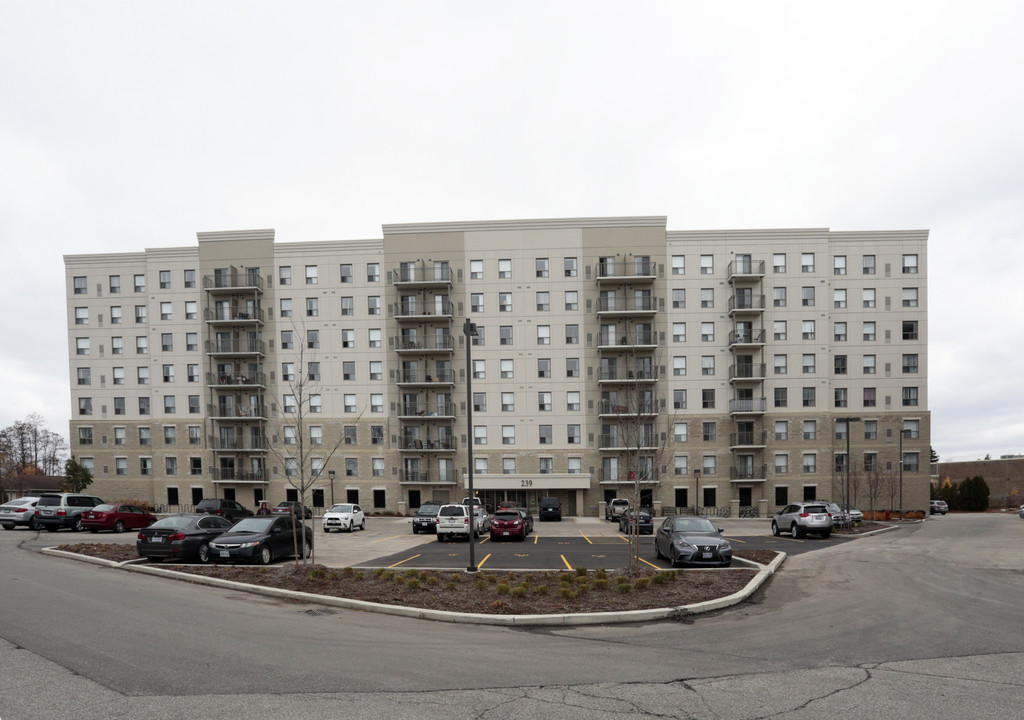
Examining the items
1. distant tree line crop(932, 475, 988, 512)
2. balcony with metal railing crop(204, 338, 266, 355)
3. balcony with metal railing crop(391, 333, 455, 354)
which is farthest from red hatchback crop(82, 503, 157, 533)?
distant tree line crop(932, 475, 988, 512)

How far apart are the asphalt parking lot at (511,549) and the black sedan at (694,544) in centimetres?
68

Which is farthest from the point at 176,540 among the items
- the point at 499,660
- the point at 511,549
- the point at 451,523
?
the point at 499,660

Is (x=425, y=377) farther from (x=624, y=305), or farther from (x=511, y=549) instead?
(x=511, y=549)

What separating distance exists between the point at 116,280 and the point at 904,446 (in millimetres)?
65606

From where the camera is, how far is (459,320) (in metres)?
49.1

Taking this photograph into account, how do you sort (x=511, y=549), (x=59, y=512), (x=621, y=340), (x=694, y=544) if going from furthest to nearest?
(x=621, y=340), (x=59, y=512), (x=511, y=549), (x=694, y=544)

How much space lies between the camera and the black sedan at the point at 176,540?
57.6ft

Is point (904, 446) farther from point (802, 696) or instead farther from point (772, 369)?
point (802, 696)

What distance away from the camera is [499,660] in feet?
26.1

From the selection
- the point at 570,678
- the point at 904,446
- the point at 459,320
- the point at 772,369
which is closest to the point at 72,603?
the point at 570,678

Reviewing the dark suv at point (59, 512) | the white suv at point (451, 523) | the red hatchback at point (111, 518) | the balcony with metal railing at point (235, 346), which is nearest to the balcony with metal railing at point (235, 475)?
the balcony with metal railing at point (235, 346)

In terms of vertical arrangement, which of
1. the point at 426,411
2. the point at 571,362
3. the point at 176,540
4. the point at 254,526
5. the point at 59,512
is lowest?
the point at 59,512

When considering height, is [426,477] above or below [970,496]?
above

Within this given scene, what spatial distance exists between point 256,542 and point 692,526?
12.7m
